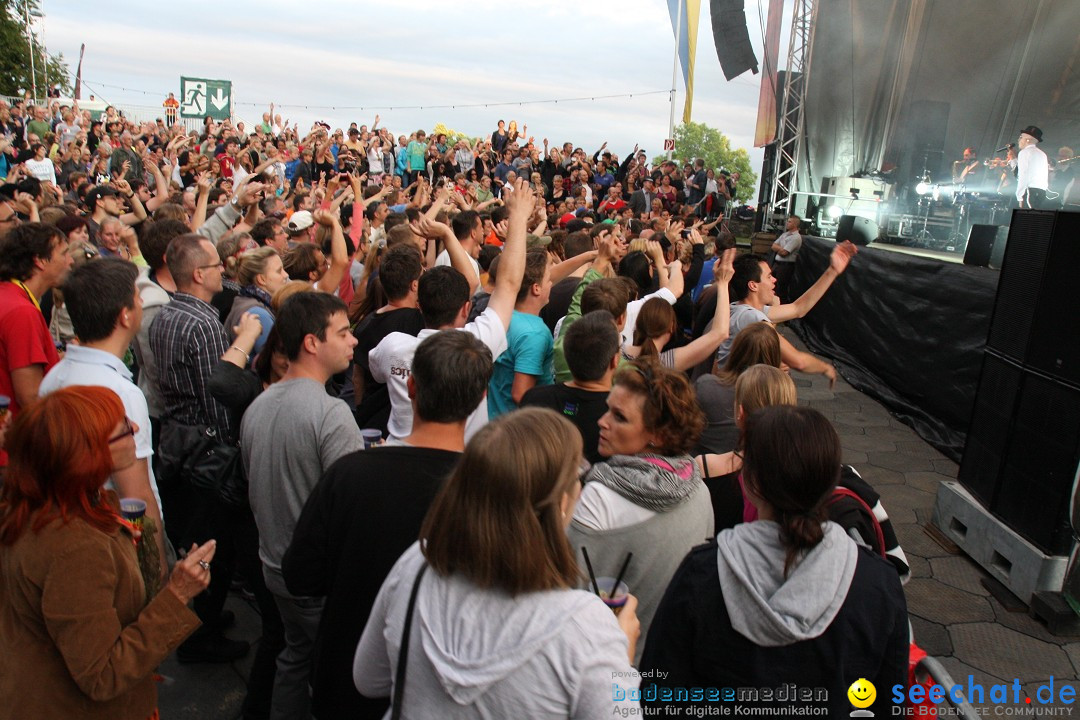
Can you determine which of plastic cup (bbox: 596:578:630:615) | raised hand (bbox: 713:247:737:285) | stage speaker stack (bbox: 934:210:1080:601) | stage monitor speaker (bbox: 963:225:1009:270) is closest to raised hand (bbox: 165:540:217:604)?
plastic cup (bbox: 596:578:630:615)

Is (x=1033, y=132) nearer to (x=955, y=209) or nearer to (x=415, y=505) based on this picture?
(x=955, y=209)

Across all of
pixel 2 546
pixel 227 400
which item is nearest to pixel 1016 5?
pixel 227 400

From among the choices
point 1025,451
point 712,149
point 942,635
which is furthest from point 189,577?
point 712,149

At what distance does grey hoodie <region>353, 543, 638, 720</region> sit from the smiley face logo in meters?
0.62

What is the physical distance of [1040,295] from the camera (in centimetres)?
420

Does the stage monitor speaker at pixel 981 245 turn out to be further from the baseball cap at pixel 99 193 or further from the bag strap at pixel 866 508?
the baseball cap at pixel 99 193

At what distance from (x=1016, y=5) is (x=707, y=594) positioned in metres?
15.4

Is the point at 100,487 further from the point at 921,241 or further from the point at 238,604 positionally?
the point at 921,241

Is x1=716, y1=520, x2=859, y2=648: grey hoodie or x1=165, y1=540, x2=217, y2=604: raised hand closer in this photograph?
x1=716, y1=520, x2=859, y2=648: grey hoodie

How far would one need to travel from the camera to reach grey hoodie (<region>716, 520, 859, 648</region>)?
1491 mm

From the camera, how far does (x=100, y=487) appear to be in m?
1.68

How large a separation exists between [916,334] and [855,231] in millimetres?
4028

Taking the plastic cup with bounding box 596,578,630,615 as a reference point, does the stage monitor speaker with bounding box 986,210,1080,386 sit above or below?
above

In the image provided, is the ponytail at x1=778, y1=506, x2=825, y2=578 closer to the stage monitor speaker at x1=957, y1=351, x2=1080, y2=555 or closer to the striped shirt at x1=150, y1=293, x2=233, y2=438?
the striped shirt at x1=150, y1=293, x2=233, y2=438
